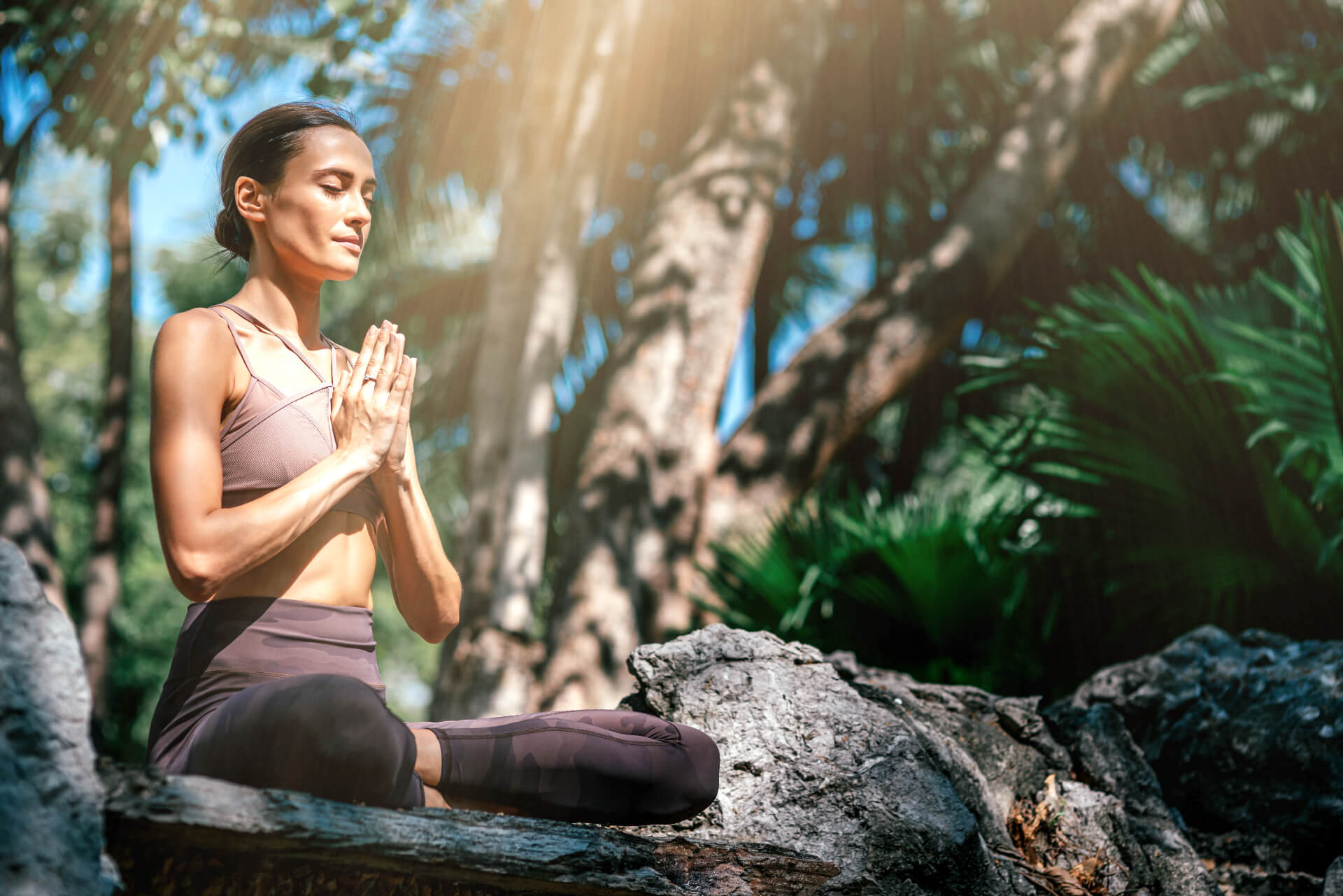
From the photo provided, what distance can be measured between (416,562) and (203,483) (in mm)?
452

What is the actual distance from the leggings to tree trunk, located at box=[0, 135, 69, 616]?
3.62 meters

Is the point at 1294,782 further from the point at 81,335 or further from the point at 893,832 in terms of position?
the point at 81,335

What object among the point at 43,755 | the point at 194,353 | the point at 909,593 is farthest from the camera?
the point at 909,593

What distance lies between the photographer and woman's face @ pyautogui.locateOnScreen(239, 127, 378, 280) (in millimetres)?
1889

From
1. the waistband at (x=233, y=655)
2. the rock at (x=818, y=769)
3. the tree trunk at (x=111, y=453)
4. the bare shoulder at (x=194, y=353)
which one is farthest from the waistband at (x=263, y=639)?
the tree trunk at (x=111, y=453)

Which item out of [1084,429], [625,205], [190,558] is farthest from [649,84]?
[190,558]

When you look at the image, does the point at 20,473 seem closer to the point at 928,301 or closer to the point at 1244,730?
the point at 928,301

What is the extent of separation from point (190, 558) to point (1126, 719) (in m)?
2.61

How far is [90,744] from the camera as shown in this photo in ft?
4.66

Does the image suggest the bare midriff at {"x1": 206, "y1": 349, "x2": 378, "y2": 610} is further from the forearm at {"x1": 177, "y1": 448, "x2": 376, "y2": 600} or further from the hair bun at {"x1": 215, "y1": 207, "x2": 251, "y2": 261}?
the hair bun at {"x1": 215, "y1": 207, "x2": 251, "y2": 261}

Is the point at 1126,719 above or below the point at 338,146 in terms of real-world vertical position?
below

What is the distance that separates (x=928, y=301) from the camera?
5094 millimetres

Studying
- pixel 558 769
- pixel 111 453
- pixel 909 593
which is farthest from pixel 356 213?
pixel 111 453

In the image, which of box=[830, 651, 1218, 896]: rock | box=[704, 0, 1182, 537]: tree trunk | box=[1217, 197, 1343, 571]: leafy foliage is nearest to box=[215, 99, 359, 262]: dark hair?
box=[830, 651, 1218, 896]: rock
